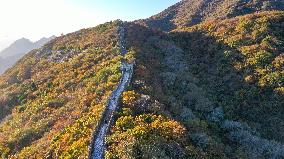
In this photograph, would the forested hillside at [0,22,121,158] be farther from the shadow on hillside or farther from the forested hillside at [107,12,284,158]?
the shadow on hillside

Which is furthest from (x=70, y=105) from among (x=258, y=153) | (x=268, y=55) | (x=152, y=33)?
(x=152, y=33)

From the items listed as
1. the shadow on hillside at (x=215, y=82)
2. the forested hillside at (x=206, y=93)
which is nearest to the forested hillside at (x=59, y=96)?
the forested hillside at (x=206, y=93)

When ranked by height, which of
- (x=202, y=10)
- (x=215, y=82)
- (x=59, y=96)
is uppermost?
(x=59, y=96)

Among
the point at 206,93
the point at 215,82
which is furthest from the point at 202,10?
the point at 206,93

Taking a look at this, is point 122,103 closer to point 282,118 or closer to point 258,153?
point 258,153

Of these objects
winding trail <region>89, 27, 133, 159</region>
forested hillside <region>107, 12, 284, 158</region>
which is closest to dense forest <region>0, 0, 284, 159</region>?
forested hillside <region>107, 12, 284, 158</region>

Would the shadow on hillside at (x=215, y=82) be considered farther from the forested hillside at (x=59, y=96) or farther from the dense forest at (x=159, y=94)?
the forested hillside at (x=59, y=96)

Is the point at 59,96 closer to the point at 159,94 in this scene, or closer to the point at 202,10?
the point at 159,94
